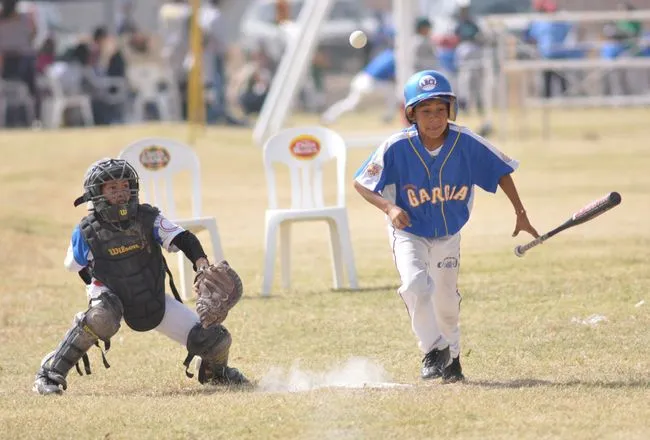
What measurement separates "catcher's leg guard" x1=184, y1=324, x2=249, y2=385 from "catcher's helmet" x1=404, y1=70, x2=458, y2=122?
1.65 meters

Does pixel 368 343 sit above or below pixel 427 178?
below

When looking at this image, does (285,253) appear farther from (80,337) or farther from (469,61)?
(469,61)

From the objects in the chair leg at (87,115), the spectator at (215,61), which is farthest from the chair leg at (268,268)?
the chair leg at (87,115)

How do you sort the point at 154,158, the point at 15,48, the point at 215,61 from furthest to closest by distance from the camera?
the point at 15,48
the point at 215,61
the point at 154,158

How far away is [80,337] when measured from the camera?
25.0 ft

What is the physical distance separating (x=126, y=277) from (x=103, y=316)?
0.29 metres

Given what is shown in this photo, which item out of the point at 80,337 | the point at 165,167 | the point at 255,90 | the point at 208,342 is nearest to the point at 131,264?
the point at 80,337

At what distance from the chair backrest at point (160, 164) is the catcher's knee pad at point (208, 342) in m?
3.95

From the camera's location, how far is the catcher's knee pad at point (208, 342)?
7.71 meters

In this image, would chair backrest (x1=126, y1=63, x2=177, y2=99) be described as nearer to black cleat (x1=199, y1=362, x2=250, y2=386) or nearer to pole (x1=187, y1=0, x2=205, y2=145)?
pole (x1=187, y1=0, x2=205, y2=145)

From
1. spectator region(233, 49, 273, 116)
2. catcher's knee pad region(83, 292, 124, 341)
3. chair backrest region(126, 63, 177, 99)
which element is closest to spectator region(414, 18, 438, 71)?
spectator region(233, 49, 273, 116)

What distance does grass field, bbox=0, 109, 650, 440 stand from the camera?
22.0ft

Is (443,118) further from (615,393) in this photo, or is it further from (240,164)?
(240,164)

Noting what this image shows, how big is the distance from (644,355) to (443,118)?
6.35 feet
